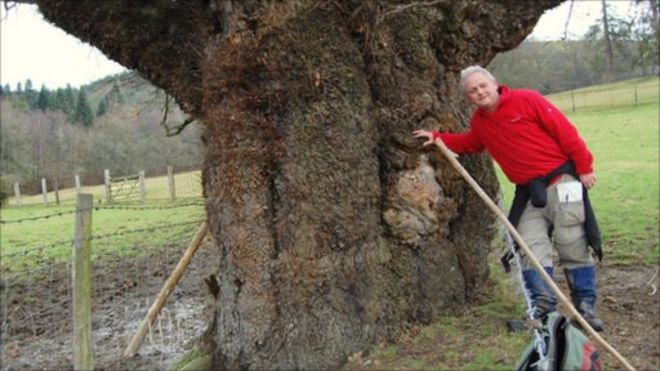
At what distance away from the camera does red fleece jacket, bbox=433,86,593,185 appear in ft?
14.5

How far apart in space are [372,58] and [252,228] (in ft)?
5.16

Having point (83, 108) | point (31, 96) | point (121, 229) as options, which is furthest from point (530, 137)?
point (31, 96)

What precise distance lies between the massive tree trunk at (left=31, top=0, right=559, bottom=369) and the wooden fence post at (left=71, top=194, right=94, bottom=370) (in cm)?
91

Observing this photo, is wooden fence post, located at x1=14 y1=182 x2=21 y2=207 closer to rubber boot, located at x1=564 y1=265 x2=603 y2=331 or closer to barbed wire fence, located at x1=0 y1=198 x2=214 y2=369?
barbed wire fence, located at x1=0 y1=198 x2=214 y2=369

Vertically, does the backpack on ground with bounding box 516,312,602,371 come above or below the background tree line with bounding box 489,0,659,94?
below

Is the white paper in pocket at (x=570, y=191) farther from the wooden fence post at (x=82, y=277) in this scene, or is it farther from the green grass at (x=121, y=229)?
the wooden fence post at (x=82, y=277)

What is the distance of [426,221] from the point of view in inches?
199

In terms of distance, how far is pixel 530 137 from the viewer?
4.53 m

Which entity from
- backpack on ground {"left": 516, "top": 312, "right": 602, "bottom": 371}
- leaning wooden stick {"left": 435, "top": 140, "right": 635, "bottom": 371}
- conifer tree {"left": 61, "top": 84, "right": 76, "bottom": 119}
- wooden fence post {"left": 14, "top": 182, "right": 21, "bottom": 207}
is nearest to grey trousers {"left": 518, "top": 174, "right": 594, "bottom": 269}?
leaning wooden stick {"left": 435, "top": 140, "right": 635, "bottom": 371}

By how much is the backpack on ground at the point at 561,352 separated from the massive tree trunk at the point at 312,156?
137 centimetres

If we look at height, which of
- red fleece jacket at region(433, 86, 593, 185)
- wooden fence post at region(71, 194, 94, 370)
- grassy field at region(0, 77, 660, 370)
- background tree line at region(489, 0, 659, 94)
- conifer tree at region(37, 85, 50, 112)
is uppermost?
conifer tree at region(37, 85, 50, 112)

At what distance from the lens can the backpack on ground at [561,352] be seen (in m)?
3.48

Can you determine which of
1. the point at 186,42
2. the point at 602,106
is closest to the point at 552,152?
the point at 186,42

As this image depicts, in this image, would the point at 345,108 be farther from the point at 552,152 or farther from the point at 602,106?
the point at 602,106
